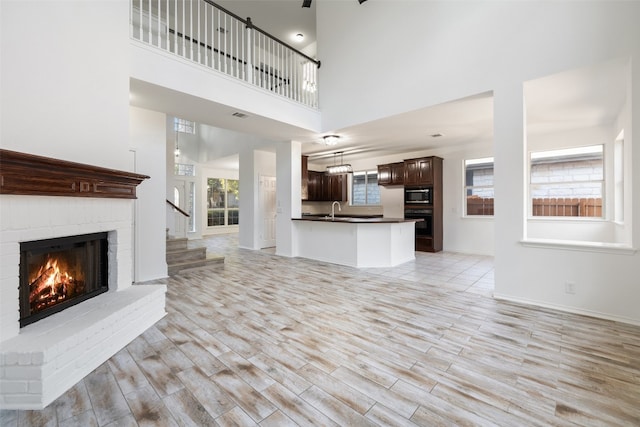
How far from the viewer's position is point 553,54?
3.14 metres

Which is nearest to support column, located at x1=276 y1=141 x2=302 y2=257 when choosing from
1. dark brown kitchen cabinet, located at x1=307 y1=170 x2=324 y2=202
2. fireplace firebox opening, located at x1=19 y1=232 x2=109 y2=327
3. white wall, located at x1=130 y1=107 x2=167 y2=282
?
white wall, located at x1=130 y1=107 x2=167 y2=282

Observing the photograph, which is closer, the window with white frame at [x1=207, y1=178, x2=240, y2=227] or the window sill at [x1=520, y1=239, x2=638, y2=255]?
the window sill at [x1=520, y1=239, x2=638, y2=255]

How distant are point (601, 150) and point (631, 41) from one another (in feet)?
11.2

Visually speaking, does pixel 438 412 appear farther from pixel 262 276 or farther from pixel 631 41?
pixel 631 41

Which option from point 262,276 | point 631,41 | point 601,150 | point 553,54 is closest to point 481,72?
point 553,54

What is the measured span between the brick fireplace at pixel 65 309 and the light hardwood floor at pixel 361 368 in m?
0.12

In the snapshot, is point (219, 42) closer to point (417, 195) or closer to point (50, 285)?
point (50, 285)

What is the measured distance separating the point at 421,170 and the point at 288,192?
3530mm

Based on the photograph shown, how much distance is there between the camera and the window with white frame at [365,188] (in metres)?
8.87

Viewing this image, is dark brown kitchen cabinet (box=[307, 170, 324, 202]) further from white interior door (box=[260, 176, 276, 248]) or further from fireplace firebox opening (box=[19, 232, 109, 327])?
fireplace firebox opening (box=[19, 232, 109, 327])

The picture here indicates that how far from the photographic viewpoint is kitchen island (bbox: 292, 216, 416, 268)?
540cm

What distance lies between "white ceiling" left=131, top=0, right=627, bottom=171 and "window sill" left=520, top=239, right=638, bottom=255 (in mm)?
1915

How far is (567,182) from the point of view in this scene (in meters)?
5.53

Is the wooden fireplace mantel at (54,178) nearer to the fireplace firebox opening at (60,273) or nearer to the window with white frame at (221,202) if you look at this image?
the fireplace firebox opening at (60,273)
